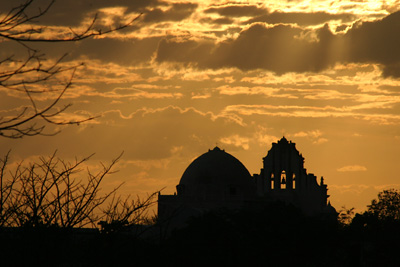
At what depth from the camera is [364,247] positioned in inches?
1515

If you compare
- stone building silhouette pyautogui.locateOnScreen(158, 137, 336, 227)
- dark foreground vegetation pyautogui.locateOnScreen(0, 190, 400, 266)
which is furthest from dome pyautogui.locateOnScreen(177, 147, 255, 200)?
dark foreground vegetation pyautogui.locateOnScreen(0, 190, 400, 266)

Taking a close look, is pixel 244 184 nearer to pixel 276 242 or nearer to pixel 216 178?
pixel 216 178

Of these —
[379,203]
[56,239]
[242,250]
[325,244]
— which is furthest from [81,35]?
[379,203]

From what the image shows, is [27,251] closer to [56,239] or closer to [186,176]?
[56,239]

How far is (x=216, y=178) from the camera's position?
76688 mm

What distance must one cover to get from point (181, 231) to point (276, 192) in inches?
1616

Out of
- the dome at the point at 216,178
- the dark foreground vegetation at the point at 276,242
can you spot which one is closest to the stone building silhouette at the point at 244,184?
the dome at the point at 216,178

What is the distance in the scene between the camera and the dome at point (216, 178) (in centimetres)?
7656

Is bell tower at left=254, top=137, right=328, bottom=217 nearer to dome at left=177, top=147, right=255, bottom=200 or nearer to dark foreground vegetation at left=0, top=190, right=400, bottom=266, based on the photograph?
dome at left=177, top=147, right=255, bottom=200

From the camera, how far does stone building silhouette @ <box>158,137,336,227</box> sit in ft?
248

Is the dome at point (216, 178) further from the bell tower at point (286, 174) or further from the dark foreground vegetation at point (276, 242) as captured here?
the dark foreground vegetation at point (276, 242)

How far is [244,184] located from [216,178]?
2768 mm

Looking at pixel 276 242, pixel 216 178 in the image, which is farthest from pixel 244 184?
pixel 276 242

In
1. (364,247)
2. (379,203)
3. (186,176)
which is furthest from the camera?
(186,176)
